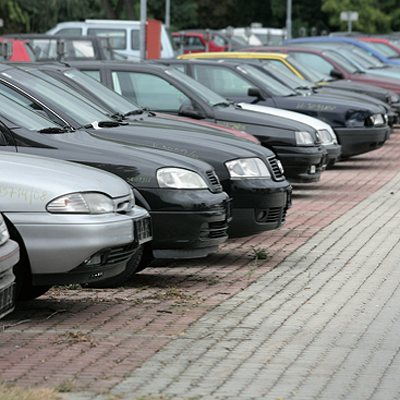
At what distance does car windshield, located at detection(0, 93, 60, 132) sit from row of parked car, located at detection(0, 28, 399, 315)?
15 millimetres

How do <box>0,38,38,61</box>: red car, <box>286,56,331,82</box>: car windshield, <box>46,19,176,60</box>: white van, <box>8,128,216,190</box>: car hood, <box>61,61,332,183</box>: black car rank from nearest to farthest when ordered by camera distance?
<box>8,128,216,190</box>: car hood
<box>61,61,332,183</box>: black car
<box>286,56,331,82</box>: car windshield
<box>0,38,38,61</box>: red car
<box>46,19,176,60</box>: white van

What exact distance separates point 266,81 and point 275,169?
5872 millimetres

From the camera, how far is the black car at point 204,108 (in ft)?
36.7

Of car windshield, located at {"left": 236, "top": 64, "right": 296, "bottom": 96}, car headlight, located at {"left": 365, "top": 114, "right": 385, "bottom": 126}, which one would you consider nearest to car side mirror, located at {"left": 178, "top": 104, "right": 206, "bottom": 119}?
car windshield, located at {"left": 236, "top": 64, "right": 296, "bottom": 96}

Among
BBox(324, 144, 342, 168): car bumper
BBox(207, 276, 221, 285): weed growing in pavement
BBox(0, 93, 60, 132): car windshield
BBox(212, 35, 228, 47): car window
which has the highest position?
BBox(0, 93, 60, 132): car windshield

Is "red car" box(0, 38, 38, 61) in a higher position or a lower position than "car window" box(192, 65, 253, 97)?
higher

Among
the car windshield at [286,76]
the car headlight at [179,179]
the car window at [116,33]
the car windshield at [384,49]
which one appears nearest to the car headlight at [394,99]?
the car windshield at [286,76]

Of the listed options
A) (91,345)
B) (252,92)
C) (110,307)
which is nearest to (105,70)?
(252,92)

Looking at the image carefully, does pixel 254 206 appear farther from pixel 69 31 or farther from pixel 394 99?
pixel 69 31

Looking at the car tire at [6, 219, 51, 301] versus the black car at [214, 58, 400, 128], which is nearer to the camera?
the car tire at [6, 219, 51, 301]

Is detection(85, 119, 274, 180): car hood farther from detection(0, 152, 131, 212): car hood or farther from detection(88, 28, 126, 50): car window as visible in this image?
detection(88, 28, 126, 50): car window

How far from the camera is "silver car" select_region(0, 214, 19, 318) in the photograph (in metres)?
5.06

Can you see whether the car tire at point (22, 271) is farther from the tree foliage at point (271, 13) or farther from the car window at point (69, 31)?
the tree foliage at point (271, 13)

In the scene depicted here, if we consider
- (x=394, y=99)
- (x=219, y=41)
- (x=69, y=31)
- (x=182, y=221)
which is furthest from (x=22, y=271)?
(x=219, y=41)
